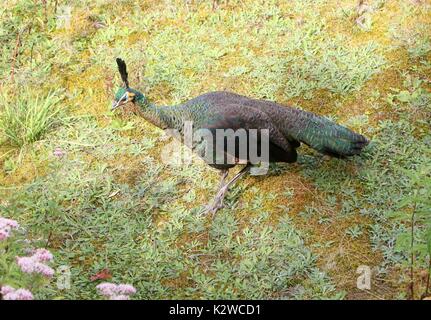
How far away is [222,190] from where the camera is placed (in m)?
5.01

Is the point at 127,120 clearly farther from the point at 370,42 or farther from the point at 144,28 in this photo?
the point at 370,42

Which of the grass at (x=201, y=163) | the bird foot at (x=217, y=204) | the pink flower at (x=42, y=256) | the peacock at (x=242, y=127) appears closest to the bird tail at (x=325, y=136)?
the peacock at (x=242, y=127)

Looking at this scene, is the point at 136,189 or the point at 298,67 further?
the point at 298,67

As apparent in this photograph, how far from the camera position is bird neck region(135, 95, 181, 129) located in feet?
16.1

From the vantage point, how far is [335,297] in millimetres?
4238

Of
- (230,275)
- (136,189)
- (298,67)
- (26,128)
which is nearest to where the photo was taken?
(230,275)

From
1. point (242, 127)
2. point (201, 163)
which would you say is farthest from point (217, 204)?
point (242, 127)

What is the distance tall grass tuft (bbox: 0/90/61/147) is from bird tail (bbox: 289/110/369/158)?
2210 mm

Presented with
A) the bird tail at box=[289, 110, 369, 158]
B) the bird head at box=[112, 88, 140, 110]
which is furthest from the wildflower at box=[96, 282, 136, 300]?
the bird tail at box=[289, 110, 369, 158]

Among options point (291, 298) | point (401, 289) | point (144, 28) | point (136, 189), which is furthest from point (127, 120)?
point (401, 289)

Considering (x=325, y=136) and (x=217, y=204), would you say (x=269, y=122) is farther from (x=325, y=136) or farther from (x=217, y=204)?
(x=217, y=204)

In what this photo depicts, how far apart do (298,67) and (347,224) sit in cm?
190

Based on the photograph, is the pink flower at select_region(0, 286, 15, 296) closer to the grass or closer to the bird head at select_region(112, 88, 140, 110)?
the grass

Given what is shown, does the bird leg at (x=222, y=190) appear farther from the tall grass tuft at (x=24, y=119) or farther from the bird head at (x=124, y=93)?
the tall grass tuft at (x=24, y=119)
